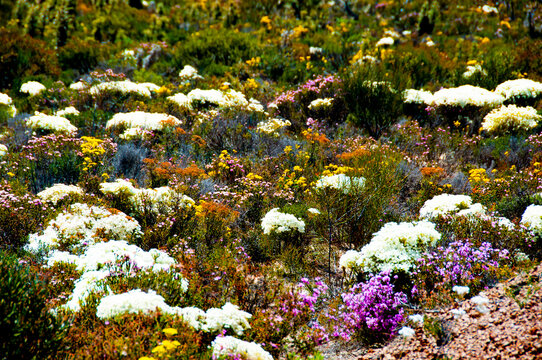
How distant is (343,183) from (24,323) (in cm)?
407

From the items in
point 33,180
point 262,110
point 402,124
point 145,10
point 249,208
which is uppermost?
point 145,10

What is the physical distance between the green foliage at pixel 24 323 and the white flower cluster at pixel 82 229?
4.83ft

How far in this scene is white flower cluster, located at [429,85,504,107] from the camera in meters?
8.05

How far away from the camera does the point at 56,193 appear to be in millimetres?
5262

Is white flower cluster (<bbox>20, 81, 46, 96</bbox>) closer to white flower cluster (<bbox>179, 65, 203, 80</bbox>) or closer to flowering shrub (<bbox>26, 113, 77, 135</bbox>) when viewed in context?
flowering shrub (<bbox>26, 113, 77, 135</bbox>)

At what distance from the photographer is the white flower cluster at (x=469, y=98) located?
805 centimetres

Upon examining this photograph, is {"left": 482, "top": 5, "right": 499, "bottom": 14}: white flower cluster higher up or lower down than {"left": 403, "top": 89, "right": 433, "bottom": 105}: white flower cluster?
higher up

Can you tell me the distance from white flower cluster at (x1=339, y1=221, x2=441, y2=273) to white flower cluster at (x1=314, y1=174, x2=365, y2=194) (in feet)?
3.66

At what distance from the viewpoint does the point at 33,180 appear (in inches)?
231

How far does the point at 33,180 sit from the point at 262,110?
4985 mm

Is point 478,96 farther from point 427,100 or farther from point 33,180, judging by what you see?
point 33,180

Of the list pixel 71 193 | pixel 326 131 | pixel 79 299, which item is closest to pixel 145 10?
pixel 326 131

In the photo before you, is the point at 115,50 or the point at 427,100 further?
the point at 115,50

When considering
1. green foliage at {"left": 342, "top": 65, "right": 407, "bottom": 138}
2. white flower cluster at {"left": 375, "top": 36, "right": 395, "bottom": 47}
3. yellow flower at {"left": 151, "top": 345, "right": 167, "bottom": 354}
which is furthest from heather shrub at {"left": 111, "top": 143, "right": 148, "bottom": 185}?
white flower cluster at {"left": 375, "top": 36, "right": 395, "bottom": 47}
